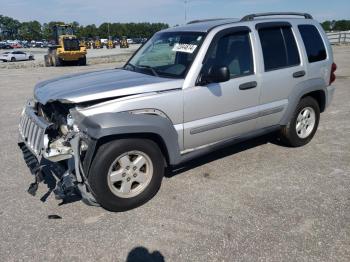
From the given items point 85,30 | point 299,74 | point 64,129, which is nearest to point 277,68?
point 299,74

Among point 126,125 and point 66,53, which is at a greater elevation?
Result: point 66,53

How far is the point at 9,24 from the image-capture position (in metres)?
138

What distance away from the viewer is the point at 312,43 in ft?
17.3

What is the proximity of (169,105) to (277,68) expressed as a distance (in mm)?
1781

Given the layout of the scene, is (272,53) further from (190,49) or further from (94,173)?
(94,173)

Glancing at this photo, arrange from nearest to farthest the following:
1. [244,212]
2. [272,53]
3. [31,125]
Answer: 1. [244,212]
2. [31,125]
3. [272,53]

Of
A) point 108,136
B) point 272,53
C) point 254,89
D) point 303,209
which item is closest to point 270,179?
point 303,209

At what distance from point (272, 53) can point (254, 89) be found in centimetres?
62

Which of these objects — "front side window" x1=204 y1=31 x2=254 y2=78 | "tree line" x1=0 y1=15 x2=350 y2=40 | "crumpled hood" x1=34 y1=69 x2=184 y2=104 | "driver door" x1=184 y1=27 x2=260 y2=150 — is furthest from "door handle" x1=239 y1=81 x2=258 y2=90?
"tree line" x1=0 y1=15 x2=350 y2=40

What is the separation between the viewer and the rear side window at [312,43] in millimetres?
5152

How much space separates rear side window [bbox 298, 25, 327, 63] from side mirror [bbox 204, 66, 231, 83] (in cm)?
190

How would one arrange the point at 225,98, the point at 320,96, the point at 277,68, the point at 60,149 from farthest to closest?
the point at 320,96
the point at 277,68
the point at 225,98
the point at 60,149

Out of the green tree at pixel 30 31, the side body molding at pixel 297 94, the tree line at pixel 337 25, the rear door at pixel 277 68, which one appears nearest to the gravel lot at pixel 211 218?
the side body molding at pixel 297 94

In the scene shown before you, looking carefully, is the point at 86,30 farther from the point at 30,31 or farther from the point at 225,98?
the point at 225,98
